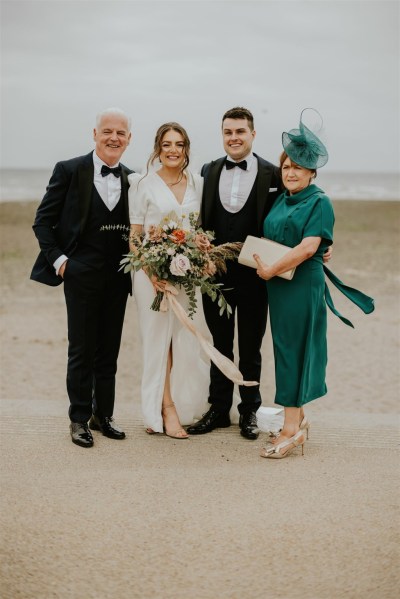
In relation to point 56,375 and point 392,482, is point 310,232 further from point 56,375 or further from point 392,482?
point 56,375

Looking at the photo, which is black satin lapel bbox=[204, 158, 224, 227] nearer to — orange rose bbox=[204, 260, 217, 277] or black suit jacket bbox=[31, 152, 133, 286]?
orange rose bbox=[204, 260, 217, 277]

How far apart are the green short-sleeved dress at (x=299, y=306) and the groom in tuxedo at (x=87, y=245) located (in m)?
1.11

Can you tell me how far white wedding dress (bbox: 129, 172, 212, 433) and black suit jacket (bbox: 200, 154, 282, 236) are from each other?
73mm

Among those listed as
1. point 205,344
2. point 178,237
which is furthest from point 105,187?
point 205,344

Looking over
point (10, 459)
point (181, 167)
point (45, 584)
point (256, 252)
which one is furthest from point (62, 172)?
point (45, 584)

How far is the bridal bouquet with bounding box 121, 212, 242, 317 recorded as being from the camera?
5016 millimetres

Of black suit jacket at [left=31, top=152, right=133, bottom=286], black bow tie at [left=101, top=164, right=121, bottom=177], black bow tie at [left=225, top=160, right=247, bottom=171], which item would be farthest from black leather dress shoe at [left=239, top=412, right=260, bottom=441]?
black bow tie at [left=101, top=164, right=121, bottom=177]

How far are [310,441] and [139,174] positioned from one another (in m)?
2.35

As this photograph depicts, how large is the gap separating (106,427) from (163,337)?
80cm

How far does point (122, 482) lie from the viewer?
4695mm

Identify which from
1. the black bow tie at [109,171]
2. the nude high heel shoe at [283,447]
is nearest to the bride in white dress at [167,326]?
the black bow tie at [109,171]

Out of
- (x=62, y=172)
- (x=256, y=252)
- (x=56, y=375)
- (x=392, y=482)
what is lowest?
(x=56, y=375)

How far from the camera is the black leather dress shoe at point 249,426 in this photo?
5.60 metres

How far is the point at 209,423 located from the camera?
5.76 metres
